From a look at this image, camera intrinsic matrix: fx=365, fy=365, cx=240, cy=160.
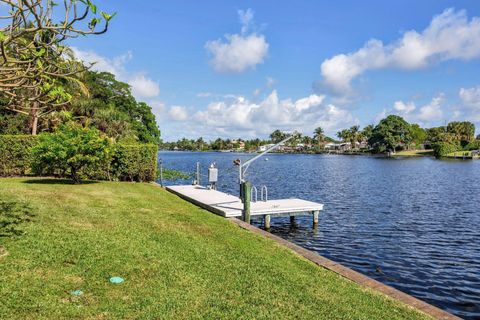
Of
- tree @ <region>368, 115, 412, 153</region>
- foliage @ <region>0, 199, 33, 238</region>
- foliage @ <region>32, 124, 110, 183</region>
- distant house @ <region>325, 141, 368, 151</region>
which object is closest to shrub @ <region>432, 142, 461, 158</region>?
tree @ <region>368, 115, 412, 153</region>

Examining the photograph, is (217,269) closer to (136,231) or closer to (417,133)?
(136,231)

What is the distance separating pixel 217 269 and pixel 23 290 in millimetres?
3525

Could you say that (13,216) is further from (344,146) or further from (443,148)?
(344,146)

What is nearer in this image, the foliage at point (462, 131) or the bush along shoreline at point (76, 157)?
the bush along shoreline at point (76, 157)

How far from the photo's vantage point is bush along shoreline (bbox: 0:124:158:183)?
770 inches

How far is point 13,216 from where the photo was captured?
10.9 metres

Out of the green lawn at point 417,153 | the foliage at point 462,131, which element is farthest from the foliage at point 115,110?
the foliage at point 462,131

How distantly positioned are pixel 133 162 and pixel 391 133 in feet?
419

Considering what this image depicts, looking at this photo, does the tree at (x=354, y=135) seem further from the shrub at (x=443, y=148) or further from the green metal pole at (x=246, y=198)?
the green metal pole at (x=246, y=198)

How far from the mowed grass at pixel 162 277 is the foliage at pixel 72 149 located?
8301mm

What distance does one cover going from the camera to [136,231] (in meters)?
10.4

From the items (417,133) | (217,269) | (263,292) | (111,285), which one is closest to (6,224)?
(111,285)

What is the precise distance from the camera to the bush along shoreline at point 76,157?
1956 cm

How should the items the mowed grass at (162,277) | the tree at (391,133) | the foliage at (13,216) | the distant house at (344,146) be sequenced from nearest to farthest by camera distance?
the mowed grass at (162,277), the foliage at (13,216), the tree at (391,133), the distant house at (344,146)
